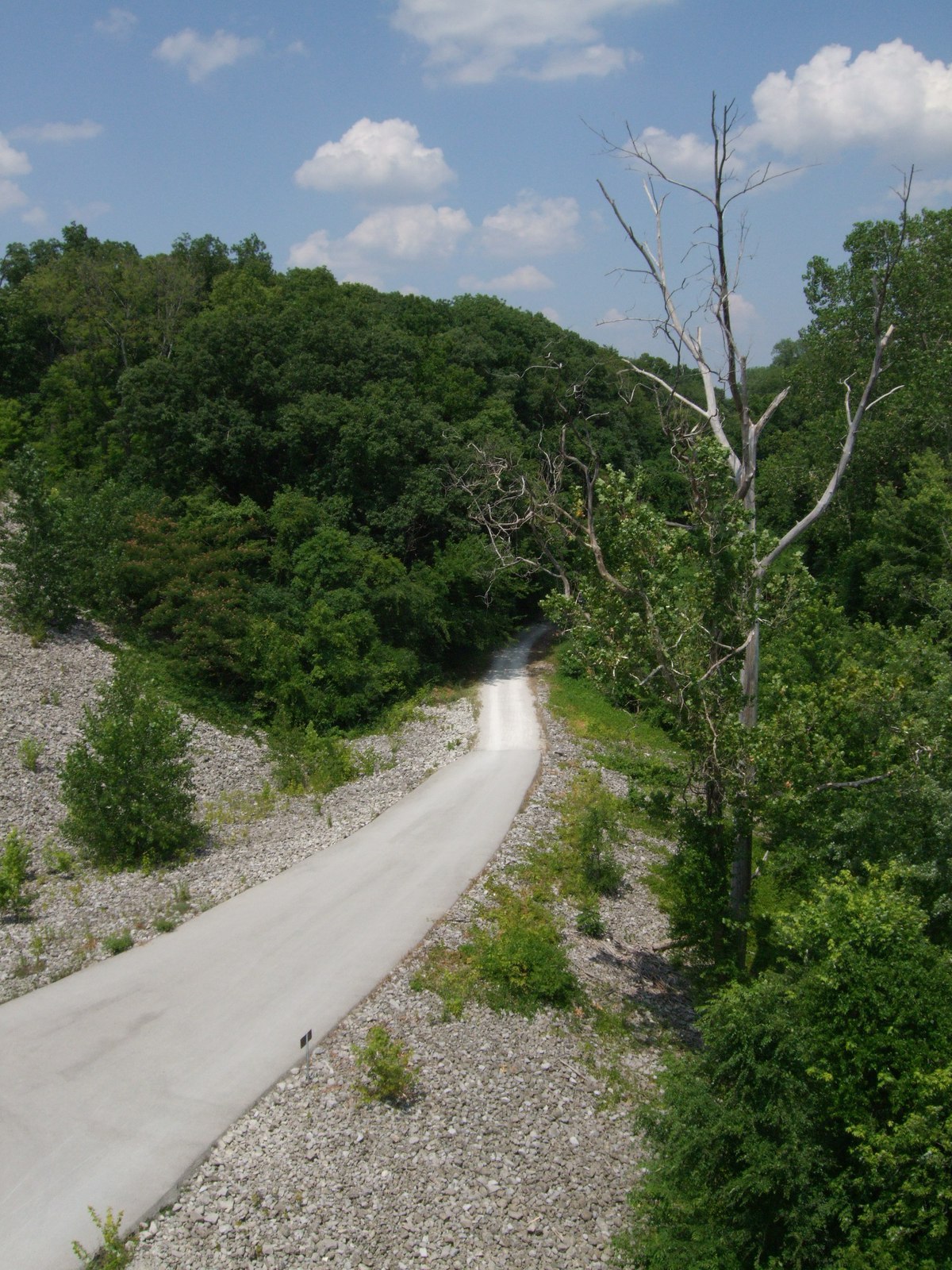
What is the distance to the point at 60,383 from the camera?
34.6m

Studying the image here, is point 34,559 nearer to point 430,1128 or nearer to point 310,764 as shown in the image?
point 310,764

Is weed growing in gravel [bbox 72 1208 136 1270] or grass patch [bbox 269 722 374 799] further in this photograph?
grass patch [bbox 269 722 374 799]

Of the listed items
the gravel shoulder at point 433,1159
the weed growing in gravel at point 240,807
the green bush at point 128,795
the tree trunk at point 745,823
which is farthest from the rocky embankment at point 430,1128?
the tree trunk at point 745,823

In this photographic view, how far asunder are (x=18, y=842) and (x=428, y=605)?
14.3 meters

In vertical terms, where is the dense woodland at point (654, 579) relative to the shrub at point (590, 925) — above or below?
above

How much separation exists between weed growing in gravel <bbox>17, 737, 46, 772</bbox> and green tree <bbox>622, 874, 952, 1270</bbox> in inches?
559

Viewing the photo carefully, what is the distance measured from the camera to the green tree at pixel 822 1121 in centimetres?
671

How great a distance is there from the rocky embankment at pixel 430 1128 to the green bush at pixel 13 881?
1.07ft

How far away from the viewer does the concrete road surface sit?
8.12 meters

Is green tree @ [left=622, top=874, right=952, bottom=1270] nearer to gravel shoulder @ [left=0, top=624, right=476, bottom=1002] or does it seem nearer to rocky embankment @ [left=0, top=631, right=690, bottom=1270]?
rocky embankment @ [left=0, top=631, right=690, bottom=1270]

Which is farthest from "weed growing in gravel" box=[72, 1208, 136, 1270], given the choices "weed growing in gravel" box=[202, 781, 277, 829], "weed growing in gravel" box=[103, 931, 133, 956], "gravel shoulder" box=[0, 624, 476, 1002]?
"weed growing in gravel" box=[202, 781, 277, 829]

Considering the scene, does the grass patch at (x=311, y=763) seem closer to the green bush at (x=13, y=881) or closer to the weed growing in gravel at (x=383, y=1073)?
the green bush at (x=13, y=881)

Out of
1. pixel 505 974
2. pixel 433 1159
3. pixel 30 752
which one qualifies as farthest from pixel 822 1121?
pixel 30 752

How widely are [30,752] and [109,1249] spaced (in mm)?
12122
